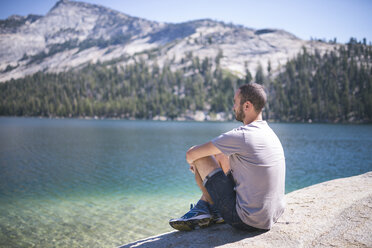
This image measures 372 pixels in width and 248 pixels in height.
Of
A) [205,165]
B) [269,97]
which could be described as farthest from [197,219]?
[269,97]

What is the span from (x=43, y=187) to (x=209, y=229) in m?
15.4

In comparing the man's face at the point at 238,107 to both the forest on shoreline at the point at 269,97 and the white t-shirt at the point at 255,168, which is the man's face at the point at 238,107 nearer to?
the white t-shirt at the point at 255,168

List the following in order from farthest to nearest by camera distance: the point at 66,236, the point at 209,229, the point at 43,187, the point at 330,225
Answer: the point at 43,187 → the point at 66,236 → the point at 209,229 → the point at 330,225

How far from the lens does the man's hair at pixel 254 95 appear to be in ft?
13.9

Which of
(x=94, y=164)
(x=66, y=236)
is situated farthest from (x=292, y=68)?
(x=66, y=236)

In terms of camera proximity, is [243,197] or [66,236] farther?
[66,236]

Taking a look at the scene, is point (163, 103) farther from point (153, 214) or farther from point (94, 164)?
point (153, 214)

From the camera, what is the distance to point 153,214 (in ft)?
40.1

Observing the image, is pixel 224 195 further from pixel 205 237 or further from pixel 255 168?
pixel 205 237

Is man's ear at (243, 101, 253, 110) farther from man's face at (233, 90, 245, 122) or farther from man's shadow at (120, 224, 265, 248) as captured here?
man's shadow at (120, 224, 265, 248)

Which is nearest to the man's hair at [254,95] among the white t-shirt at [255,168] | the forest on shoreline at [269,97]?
the white t-shirt at [255,168]

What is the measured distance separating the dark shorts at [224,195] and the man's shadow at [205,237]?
7.0 inches

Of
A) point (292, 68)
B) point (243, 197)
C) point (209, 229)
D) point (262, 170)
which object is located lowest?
point (209, 229)

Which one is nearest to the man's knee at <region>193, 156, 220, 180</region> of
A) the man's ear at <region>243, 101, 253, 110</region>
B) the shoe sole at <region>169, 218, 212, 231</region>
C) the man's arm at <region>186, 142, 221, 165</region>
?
the man's arm at <region>186, 142, 221, 165</region>
